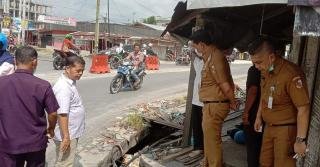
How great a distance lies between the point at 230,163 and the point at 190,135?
1.25 meters

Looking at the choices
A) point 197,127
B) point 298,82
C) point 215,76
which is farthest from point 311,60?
point 197,127

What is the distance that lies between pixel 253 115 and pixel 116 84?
1004 centimetres

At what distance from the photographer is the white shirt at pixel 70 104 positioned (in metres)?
4.72

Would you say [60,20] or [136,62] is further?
[60,20]

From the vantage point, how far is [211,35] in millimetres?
5523

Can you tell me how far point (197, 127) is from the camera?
6582mm

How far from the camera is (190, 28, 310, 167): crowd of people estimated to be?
13.8 ft

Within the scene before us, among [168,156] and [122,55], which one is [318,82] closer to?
[168,156]

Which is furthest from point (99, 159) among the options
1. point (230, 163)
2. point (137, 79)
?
point (137, 79)

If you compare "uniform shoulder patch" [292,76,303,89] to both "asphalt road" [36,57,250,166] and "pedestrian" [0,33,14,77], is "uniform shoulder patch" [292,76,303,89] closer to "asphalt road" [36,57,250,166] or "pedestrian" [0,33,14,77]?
"pedestrian" [0,33,14,77]

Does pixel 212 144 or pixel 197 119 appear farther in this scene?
pixel 197 119

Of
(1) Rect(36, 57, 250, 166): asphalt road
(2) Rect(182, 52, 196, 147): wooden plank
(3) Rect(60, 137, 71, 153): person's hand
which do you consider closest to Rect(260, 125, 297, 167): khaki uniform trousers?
(3) Rect(60, 137, 71, 153): person's hand

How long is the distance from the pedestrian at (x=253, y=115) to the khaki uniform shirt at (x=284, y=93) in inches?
26.3

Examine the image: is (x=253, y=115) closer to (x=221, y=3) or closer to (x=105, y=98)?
(x=221, y=3)
